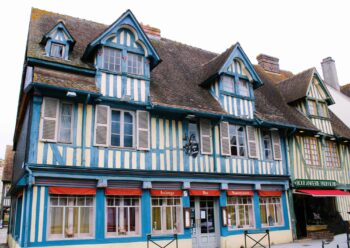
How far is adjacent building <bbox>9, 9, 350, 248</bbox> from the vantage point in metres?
10.8

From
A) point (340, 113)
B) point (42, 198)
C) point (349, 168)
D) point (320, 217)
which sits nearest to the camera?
point (42, 198)

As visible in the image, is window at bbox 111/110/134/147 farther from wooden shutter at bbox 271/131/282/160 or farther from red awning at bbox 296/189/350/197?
red awning at bbox 296/189/350/197

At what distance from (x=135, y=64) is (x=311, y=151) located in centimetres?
1036

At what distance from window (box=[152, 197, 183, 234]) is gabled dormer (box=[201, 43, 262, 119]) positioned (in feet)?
15.4

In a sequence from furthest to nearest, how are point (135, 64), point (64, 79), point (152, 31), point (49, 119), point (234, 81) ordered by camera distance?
point (152, 31) < point (234, 81) < point (135, 64) < point (64, 79) < point (49, 119)

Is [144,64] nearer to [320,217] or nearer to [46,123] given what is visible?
[46,123]

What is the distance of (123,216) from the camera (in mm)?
11719

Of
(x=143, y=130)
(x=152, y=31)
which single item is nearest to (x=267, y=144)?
(x=143, y=130)

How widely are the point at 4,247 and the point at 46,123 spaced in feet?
28.9

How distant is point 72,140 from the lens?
11.2 metres

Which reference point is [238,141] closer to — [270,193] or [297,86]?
[270,193]

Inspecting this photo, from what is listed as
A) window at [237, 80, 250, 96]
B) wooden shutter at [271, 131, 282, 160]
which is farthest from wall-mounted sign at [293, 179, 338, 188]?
window at [237, 80, 250, 96]

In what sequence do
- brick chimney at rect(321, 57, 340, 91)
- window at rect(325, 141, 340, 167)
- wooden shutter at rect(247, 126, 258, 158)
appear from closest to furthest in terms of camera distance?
wooden shutter at rect(247, 126, 258, 158)
window at rect(325, 141, 340, 167)
brick chimney at rect(321, 57, 340, 91)

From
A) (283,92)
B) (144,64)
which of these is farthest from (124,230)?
(283,92)
